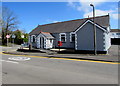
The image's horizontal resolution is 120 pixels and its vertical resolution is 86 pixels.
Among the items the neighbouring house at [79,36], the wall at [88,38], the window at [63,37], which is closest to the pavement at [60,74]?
the wall at [88,38]

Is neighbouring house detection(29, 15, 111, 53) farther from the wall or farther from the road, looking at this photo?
the road

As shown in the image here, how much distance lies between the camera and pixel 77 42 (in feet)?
53.2

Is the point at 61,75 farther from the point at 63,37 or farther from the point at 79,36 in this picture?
the point at 63,37

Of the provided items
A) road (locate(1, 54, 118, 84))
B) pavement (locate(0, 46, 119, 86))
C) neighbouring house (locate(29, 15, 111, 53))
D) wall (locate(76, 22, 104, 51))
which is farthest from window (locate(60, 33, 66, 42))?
road (locate(1, 54, 118, 84))

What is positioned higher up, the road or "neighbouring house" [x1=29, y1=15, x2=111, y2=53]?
"neighbouring house" [x1=29, y1=15, x2=111, y2=53]

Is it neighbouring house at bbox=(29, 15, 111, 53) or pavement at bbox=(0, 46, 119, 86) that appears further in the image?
neighbouring house at bbox=(29, 15, 111, 53)

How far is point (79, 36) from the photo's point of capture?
1603cm

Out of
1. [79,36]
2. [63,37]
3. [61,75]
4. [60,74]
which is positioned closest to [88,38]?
[79,36]

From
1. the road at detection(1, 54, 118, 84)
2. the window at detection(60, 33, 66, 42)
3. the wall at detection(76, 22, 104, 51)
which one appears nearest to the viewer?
the road at detection(1, 54, 118, 84)

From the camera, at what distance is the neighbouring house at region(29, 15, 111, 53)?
1448cm

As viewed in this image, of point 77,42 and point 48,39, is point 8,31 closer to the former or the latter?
point 48,39

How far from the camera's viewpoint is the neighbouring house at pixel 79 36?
14477 millimetres

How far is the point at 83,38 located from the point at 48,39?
8.13 meters

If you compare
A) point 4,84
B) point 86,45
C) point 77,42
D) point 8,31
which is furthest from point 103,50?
point 8,31
